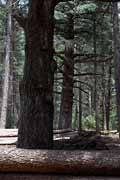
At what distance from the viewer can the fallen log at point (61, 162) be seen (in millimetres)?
5625

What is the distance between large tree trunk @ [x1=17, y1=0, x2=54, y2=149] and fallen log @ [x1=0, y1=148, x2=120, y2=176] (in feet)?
4.54

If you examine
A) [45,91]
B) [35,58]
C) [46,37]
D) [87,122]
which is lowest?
[87,122]

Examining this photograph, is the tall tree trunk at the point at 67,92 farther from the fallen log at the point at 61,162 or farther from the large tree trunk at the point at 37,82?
the fallen log at the point at 61,162

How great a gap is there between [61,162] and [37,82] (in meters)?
2.26

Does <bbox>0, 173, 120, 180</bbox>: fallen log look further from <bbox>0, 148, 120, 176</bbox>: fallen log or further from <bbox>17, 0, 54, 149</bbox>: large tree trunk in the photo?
<bbox>17, 0, 54, 149</bbox>: large tree trunk

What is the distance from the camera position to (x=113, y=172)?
5.64 metres

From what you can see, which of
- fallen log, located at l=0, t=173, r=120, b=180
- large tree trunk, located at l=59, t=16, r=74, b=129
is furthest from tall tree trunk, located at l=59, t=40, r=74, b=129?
fallen log, located at l=0, t=173, r=120, b=180

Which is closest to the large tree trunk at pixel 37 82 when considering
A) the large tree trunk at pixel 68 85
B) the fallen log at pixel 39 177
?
the fallen log at pixel 39 177

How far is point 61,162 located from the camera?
5.65 metres

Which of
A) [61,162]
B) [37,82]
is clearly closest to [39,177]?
[61,162]

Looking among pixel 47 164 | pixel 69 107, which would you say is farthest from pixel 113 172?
pixel 69 107

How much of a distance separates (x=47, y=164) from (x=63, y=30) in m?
12.4

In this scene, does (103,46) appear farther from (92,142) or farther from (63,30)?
(92,142)

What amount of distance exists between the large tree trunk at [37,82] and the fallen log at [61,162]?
138 cm
